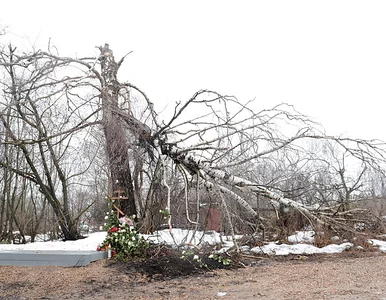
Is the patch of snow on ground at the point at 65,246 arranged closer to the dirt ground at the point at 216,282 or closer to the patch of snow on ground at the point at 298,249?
the dirt ground at the point at 216,282

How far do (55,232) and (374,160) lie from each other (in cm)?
887

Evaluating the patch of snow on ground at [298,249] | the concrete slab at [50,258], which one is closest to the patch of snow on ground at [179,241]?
the patch of snow on ground at [298,249]

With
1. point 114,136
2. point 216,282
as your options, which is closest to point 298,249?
point 216,282

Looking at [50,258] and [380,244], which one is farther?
[380,244]

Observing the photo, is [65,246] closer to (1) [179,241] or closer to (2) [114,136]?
(1) [179,241]

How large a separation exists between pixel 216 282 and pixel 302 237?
4795 millimetres

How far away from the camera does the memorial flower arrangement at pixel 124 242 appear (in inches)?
308

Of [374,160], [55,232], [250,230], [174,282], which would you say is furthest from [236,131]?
[55,232]

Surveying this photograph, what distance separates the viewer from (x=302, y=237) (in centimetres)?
1016

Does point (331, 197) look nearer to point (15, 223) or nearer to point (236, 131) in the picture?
point (236, 131)

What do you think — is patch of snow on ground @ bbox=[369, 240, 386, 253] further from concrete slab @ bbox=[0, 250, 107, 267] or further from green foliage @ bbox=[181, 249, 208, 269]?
concrete slab @ bbox=[0, 250, 107, 267]

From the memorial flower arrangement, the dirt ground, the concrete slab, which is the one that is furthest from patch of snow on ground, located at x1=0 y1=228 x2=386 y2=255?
the dirt ground

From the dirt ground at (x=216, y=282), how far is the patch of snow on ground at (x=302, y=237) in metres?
Answer: 2.01

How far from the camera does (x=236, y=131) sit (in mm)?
8438
